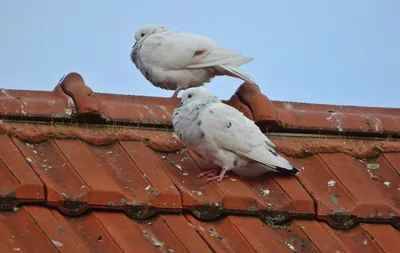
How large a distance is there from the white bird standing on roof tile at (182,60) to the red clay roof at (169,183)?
1.27 metres

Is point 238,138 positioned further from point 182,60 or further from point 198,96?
point 182,60

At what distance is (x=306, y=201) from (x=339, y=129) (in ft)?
2.95

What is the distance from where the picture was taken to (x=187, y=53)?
699 cm

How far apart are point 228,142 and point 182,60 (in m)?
2.22

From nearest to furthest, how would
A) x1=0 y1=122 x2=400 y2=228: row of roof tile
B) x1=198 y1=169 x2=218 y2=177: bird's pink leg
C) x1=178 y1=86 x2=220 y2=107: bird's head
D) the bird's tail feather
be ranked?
1. x1=0 y1=122 x2=400 y2=228: row of roof tile
2. x1=198 y1=169 x2=218 y2=177: bird's pink leg
3. x1=178 y1=86 x2=220 y2=107: bird's head
4. the bird's tail feather

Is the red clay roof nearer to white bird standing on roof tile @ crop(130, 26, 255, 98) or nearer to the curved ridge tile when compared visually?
the curved ridge tile

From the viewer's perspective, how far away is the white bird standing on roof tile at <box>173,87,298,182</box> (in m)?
4.84

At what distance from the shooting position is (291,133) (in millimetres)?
5422

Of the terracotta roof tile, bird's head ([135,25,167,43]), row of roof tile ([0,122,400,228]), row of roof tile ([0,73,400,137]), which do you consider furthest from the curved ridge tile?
bird's head ([135,25,167,43])

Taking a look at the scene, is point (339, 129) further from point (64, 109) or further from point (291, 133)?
point (64, 109)

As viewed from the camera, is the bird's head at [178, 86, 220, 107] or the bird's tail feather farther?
the bird's tail feather

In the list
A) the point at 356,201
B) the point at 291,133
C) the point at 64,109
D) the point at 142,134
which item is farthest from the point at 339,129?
the point at 64,109

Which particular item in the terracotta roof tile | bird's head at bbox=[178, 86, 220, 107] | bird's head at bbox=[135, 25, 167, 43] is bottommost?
the terracotta roof tile

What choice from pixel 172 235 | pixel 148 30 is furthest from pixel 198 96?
pixel 148 30
